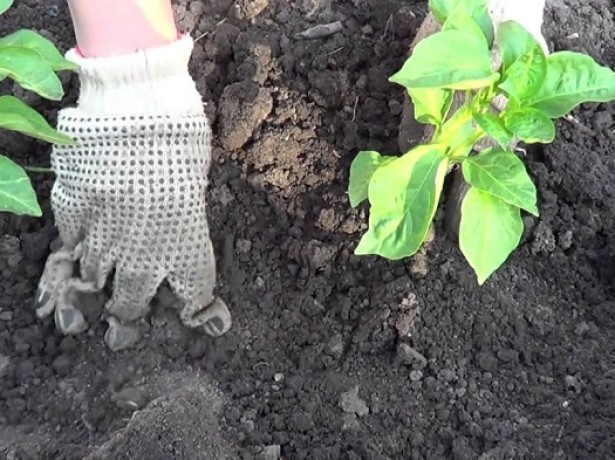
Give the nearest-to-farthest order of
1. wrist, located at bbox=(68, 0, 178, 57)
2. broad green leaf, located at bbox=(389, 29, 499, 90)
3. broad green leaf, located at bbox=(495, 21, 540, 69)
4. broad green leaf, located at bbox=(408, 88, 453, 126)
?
1. broad green leaf, located at bbox=(389, 29, 499, 90)
2. broad green leaf, located at bbox=(495, 21, 540, 69)
3. broad green leaf, located at bbox=(408, 88, 453, 126)
4. wrist, located at bbox=(68, 0, 178, 57)

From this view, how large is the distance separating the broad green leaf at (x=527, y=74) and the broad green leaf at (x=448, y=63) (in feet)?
0.11

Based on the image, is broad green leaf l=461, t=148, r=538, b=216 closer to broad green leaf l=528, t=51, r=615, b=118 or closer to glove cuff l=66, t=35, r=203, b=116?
broad green leaf l=528, t=51, r=615, b=118

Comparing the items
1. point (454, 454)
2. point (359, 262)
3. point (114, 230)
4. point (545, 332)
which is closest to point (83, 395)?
point (114, 230)

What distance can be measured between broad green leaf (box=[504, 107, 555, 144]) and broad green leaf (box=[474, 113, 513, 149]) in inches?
0.8

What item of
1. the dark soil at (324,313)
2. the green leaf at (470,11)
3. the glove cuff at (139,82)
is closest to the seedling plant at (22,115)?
the glove cuff at (139,82)

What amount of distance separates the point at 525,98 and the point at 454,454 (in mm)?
625

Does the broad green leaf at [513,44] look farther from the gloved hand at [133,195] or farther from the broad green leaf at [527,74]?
the gloved hand at [133,195]

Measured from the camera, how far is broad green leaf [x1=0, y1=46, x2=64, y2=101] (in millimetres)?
1241

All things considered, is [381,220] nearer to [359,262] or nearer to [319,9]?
[359,262]

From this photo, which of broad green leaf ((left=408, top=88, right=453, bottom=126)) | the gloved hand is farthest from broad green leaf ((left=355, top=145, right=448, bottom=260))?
the gloved hand

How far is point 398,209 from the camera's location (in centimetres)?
133

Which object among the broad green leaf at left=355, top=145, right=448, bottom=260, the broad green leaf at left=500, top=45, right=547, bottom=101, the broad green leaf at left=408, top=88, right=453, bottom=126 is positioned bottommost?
the broad green leaf at left=355, top=145, right=448, bottom=260

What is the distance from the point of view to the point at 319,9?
6.21 feet

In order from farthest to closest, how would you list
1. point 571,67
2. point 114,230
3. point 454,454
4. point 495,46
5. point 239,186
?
1. point 239,186
2. point 114,230
3. point 495,46
4. point 454,454
5. point 571,67
